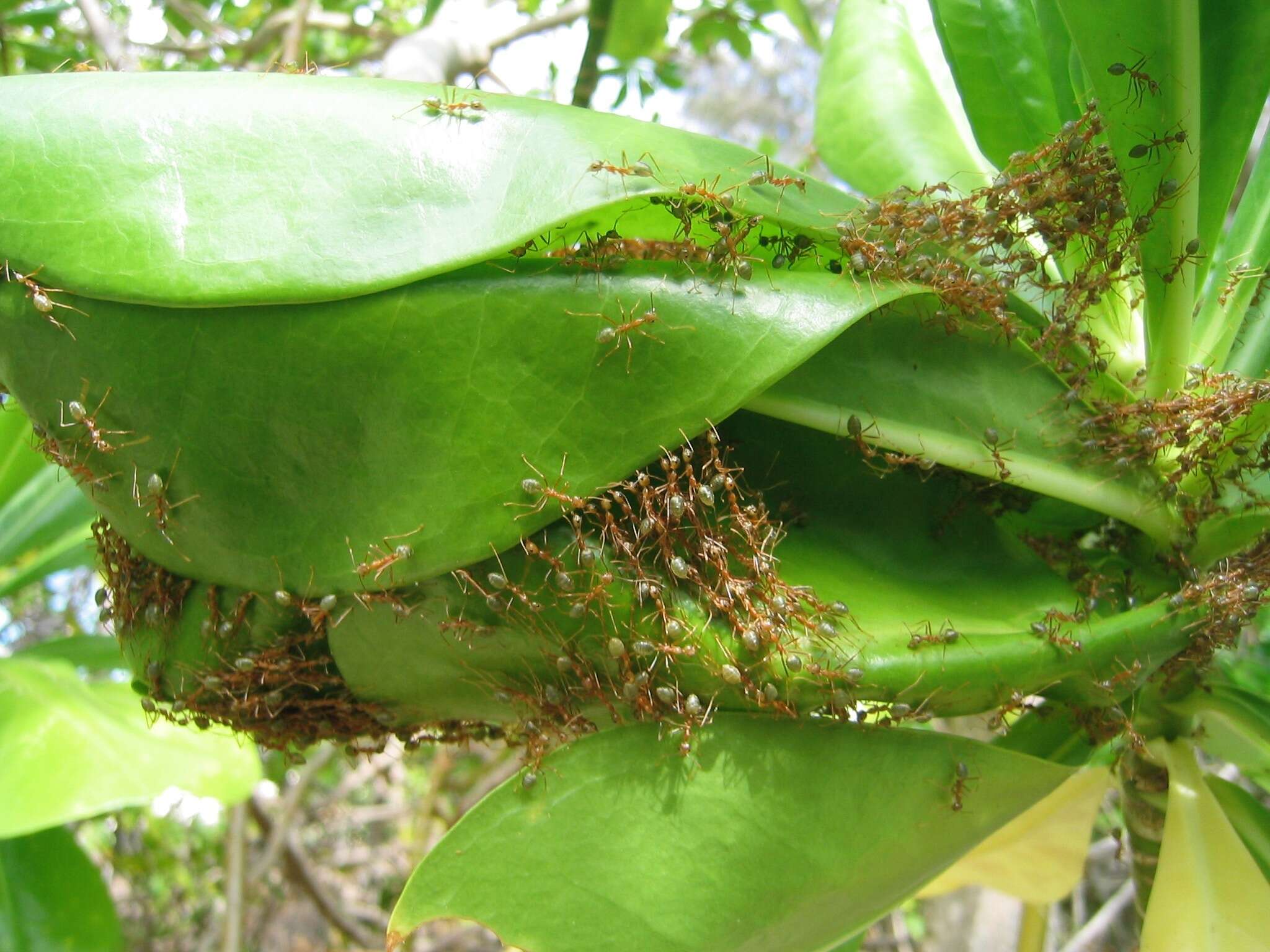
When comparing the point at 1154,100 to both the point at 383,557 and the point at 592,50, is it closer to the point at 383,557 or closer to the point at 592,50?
the point at 383,557

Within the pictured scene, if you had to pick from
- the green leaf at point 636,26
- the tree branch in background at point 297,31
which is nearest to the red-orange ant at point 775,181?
the green leaf at point 636,26

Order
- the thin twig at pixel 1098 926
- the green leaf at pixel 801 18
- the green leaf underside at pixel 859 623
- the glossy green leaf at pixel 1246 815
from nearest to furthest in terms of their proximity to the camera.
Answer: the green leaf underside at pixel 859 623, the glossy green leaf at pixel 1246 815, the green leaf at pixel 801 18, the thin twig at pixel 1098 926

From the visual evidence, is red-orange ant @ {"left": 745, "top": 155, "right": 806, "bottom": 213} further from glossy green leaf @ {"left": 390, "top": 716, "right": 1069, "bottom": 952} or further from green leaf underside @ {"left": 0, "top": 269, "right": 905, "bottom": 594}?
glossy green leaf @ {"left": 390, "top": 716, "right": 1069, "bottom": 952}

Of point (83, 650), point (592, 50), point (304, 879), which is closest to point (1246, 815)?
point (592, 50)

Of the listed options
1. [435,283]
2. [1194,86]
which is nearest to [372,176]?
[435,283]

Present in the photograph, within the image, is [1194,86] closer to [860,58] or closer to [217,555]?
[860,58]

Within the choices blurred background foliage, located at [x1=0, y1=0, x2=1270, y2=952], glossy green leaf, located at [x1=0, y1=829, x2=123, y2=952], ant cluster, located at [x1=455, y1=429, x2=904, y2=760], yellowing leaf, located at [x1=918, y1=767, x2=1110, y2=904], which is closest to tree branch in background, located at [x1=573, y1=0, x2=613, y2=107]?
blurred background foliage, located at [x1=0, y1=0, x2=1270, y2=952]

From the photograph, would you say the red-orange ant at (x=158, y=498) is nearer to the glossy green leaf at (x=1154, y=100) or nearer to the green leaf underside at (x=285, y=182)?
the green leaf underside at (x=285, y=182)

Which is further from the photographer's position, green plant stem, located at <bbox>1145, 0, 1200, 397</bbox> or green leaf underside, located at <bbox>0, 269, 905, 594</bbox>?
green plant stem, located at <bbox>1145, 0, 1200, 397</bbox>
